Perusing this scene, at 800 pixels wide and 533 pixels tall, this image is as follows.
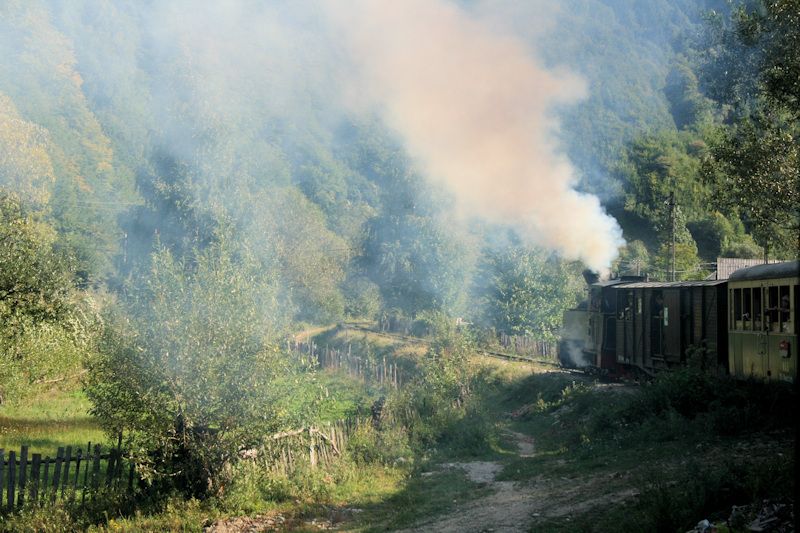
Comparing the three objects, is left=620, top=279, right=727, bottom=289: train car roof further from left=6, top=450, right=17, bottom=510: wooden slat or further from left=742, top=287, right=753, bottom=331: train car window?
left=6, top=450, right=17, bottom=510: wooden slat

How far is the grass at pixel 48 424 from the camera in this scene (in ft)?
64.4

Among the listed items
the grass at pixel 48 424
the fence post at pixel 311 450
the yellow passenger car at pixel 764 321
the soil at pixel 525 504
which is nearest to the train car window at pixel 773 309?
the yellow passenger car at pixel 764 321

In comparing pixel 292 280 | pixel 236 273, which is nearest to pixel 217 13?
pixel 292 280

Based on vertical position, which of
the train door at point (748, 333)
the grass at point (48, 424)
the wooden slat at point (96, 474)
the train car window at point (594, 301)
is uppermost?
the train car window at point (594, 301)

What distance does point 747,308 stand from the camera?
15.1 meters

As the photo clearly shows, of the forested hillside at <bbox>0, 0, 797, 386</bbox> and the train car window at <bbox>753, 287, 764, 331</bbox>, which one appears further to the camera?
the forested hillside at <bbox>0, 0, 797, 386</bbox>

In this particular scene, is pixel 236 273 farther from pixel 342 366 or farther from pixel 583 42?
pixel 583 42

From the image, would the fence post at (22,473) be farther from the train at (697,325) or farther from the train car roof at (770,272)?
the train car roof at (770,272)

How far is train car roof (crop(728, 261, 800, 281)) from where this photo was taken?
13051mm

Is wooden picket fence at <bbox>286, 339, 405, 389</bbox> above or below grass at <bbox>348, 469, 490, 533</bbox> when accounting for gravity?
above

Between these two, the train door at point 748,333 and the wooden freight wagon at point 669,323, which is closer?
the train door at point 748,333

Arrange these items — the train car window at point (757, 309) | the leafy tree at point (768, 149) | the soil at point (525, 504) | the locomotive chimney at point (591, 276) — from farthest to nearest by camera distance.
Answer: the locomotive chimney at point (591, 276)
the leafy tree at point (768, 149)
the train car window at point (757, 309)
the soil at point (525, 504)

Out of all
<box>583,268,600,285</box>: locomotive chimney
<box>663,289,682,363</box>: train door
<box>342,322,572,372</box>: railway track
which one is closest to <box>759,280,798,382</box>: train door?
<box>663,289,682,363</box>: train door

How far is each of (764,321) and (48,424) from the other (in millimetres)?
21426
